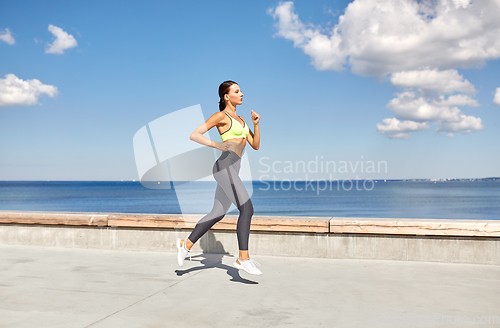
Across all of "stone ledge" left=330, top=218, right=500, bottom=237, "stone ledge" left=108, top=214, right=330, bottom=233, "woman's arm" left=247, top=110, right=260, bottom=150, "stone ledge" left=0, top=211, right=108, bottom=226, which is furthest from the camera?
"stone ledge" left=0, top=211, right=108, bottom=226

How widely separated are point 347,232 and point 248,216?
1786mm

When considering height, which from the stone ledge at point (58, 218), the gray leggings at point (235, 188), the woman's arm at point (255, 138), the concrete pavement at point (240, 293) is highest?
the woman's arm at point (255, 138)

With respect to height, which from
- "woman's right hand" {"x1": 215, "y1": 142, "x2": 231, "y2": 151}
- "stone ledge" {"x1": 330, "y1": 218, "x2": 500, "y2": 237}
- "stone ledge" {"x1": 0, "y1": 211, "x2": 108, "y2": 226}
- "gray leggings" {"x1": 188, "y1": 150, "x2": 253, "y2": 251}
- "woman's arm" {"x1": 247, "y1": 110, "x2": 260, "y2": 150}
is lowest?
"stone ledge" {"x1": 330, "y1": 218, "x2": 500, "y2": 237}

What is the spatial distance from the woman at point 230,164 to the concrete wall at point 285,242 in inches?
58.8

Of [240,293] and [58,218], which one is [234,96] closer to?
[240,293]

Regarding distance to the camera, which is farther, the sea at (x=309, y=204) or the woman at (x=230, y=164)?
the sea at (x=309, y=204)

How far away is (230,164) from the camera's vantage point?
3.93 meters

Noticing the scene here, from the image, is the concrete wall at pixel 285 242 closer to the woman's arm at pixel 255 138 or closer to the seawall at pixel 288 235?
the seawall at pixel 288 235

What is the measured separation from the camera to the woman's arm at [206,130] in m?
3.88

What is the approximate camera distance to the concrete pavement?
285 cm

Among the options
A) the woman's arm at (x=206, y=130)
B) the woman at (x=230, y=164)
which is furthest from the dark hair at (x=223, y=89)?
the woman's arm at (x=206, y=130)

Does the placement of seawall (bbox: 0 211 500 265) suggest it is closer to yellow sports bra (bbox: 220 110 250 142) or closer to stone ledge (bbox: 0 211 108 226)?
stone ledge (bbox: 0 211 108 226)

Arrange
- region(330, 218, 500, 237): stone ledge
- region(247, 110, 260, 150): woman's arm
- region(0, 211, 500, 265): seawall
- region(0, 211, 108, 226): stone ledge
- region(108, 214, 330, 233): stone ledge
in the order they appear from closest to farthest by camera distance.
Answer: region(247, 110, 260, 150): woman's arm → region(330, 218, 500, 237): stone ledge → region(0, 211, 500, 265): seawall → region(108, 214, 330, 233): stone ledge → region(0, 211, 108, 226): stone ledge

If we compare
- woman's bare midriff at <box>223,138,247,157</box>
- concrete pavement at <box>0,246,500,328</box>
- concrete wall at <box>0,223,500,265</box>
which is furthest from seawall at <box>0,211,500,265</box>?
woman's bare midriff at <box>223,138,247,157</box>
